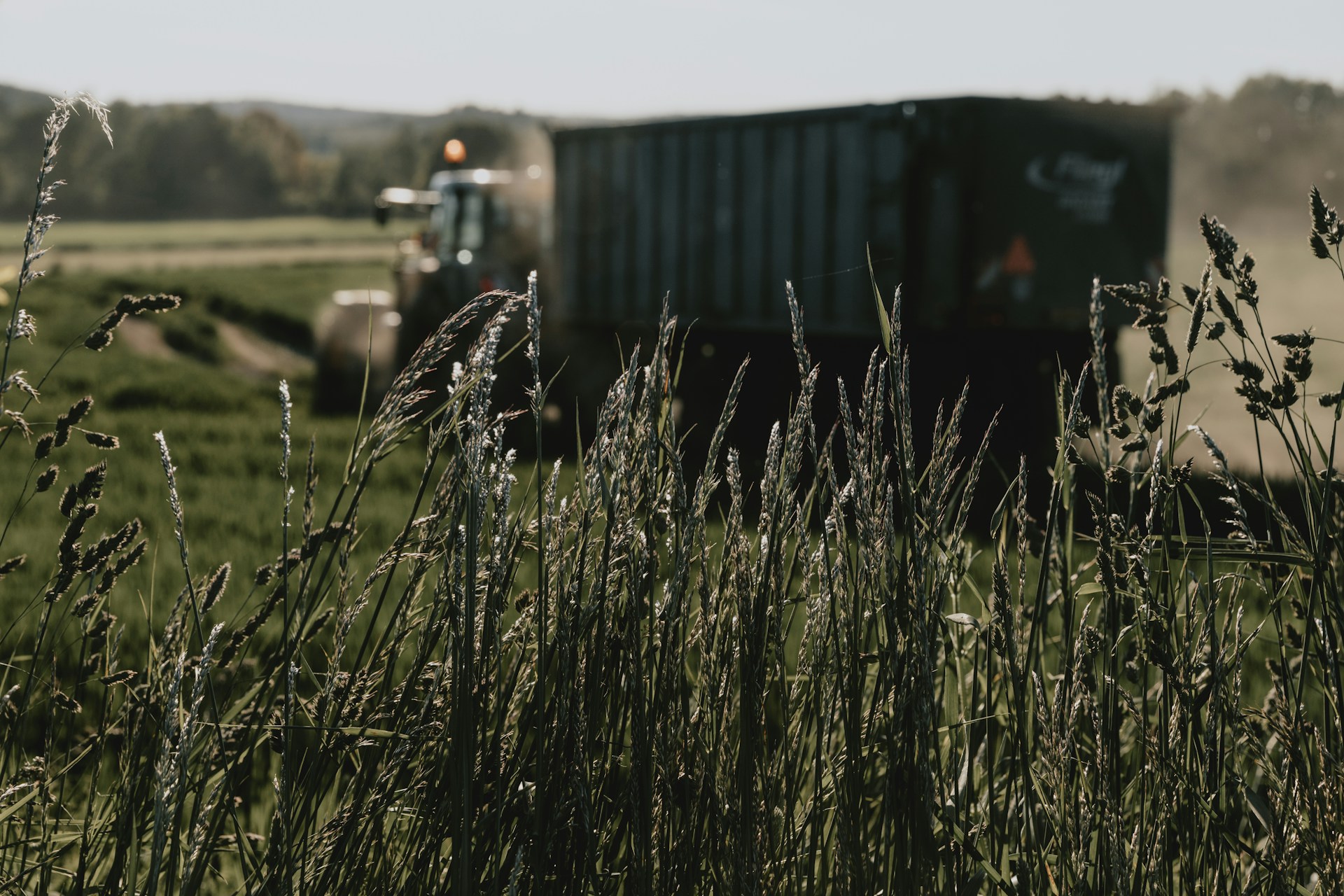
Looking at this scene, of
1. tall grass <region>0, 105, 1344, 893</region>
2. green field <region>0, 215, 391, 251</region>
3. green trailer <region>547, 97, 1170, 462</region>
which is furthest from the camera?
Answer: green field <region>0, 215, 391, 251</region>

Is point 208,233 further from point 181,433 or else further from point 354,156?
point 181,433

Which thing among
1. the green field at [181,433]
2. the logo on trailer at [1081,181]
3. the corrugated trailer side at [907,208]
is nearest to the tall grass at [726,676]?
the green field at [181,433]

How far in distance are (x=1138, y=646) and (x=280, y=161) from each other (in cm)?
10132

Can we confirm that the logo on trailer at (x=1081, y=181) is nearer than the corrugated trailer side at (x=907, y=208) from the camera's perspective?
No

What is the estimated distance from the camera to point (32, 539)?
6.74 m

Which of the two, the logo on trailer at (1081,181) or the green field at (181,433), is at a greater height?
the logo on trailer at (1081,181)

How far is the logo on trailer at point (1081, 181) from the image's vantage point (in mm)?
9836

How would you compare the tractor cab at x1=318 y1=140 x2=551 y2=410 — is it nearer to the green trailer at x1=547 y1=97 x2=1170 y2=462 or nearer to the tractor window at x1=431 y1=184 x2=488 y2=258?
the tractor window at x1=431 y1=184 x2=488 y2=258

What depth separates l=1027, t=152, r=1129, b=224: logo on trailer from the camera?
9836 millimetres

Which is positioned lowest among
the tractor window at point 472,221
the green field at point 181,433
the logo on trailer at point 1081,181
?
the green field at point 181,433

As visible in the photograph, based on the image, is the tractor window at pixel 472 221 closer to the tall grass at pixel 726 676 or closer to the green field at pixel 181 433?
the green field at pixel 181 433

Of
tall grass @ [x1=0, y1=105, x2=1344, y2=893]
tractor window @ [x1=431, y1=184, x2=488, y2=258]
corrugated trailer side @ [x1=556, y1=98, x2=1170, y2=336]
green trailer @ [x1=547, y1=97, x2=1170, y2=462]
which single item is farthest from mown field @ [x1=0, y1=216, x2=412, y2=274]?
tall grass @ [x1=0, y1=105, x2=1344, y2=893]

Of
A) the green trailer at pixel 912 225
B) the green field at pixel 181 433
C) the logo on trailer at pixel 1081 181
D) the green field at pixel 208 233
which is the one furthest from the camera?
the green field at pixel 208 233

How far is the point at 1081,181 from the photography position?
10070 mm
